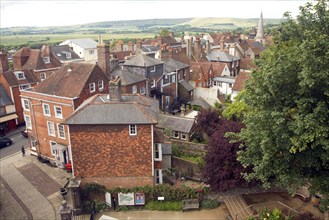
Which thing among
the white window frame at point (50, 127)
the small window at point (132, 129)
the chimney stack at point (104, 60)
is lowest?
the white window frame at point (50, 127)

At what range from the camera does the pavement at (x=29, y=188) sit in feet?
73.7

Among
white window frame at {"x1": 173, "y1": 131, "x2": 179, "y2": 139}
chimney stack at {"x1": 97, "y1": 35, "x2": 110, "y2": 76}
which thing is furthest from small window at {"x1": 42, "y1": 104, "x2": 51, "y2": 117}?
white window frame at {"x1": 173, "y1": 131, "x2": 179, "y2": 139}

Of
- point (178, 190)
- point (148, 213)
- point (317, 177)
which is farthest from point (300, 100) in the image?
point (148, 213)

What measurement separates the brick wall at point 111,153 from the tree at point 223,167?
463 centimetres

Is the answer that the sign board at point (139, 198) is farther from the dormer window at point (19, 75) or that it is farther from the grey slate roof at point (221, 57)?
the grey slate roof at point (221, 57)

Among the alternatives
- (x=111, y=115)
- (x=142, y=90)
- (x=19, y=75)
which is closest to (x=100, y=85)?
(x=142, y=90)

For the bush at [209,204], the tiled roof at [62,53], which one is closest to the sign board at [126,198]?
the bush at [209,204]

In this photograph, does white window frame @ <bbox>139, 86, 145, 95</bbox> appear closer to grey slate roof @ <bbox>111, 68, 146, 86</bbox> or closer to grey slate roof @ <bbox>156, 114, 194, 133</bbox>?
grey slate roof @ <bbox>111, 68, 146, 86</bbox>

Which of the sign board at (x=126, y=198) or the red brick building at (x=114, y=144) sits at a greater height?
the red brick building at (x=114, y=144)

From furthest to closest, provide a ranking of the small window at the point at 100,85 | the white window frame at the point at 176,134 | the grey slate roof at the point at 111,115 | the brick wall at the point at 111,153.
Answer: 1. the small window at the point at 100,85
2. the white window frame at the point at 176,134
3. the brick wall at the point at 111,153
4. the grey slate roof at the point at 111,115

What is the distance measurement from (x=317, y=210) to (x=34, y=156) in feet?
90.0

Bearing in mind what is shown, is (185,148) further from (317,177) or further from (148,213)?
(317,177)

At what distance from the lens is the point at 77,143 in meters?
22.5

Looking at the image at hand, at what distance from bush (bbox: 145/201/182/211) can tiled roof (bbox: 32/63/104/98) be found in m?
12.5
